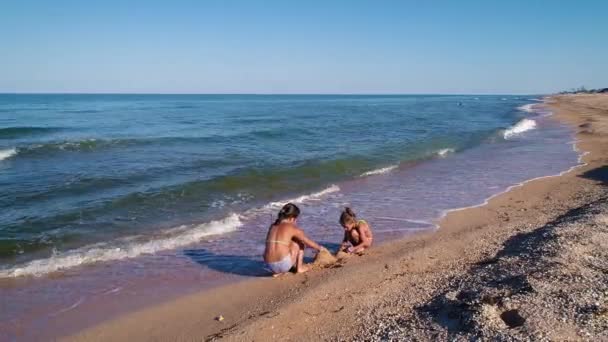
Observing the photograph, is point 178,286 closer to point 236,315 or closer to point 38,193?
point 236,315

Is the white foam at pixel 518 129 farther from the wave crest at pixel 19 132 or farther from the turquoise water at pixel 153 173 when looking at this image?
the wave crest at pixel 19 132

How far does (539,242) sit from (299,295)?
3.54 m

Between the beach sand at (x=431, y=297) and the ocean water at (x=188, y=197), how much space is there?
34.1 inches

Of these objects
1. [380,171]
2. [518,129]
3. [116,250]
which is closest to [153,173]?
[116,250]

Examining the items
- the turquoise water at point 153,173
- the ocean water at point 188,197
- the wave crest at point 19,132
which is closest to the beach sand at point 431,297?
the ocean water at point 188,197

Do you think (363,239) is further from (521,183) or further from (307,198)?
(521,183)

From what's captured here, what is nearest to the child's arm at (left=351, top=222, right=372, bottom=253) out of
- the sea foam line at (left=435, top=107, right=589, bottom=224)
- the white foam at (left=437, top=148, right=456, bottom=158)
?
the sea foam line at (left=435, top=107, right=589, bottom=224)

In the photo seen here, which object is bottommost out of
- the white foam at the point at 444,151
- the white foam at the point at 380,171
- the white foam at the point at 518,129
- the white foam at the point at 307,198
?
the white foam at the point at 307,198

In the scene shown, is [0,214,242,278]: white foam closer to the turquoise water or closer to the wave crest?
the turquoise water

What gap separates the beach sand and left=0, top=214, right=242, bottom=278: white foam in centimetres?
228

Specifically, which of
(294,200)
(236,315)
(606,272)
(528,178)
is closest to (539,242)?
(606,272)

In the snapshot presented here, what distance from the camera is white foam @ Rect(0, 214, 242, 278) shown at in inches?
284

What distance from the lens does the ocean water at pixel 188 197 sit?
6.98m

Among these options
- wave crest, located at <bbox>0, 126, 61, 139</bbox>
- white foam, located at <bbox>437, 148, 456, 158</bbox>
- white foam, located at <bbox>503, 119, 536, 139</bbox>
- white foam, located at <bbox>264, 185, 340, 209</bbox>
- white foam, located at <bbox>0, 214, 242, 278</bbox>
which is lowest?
white foam, located at <bbox>0, 214, 242, 278</bbox>
